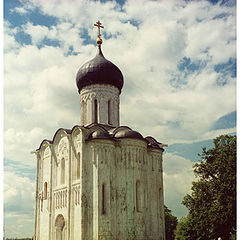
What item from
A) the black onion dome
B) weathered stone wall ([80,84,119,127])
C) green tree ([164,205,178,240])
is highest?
the black onion dome

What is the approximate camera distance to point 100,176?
1877cm

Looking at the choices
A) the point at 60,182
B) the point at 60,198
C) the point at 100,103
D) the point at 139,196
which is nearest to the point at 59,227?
the point at 60,198

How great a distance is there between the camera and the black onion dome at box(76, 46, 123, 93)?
22641 mm

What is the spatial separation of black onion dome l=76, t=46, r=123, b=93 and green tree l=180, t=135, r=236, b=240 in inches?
301

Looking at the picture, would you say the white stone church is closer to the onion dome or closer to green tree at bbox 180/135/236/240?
the onion dome

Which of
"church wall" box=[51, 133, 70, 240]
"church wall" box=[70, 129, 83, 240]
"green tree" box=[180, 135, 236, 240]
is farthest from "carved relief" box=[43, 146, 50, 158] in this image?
"green tree" box=[180, 135, 236, 240]

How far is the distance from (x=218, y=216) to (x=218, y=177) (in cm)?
225

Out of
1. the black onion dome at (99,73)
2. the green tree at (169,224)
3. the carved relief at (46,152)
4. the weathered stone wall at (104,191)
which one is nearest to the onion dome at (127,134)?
the weathered stone wall at (104,191)

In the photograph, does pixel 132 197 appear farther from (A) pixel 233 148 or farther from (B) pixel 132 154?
(A) pixel 233 148

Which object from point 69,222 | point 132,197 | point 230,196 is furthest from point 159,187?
point 69,222

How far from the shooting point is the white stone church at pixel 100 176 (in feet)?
60.7

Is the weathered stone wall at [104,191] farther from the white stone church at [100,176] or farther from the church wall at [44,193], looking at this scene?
the church wall at [44,193]

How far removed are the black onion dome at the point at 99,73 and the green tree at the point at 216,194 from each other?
7.63 m

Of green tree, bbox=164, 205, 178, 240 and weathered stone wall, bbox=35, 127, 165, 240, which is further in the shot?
green tree, bbox=164, 205, 178, 240
